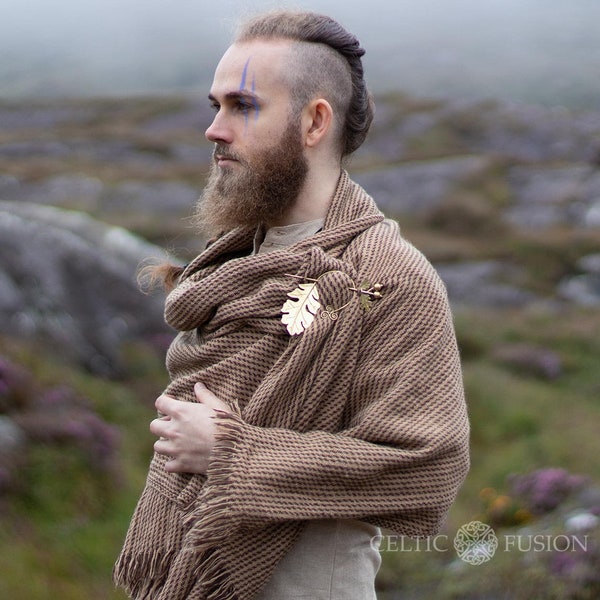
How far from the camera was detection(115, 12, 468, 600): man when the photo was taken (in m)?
2.17

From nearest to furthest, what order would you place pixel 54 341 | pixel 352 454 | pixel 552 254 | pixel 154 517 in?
pixel 352 454
pixel 154 517
pixel 54 341
pixel 552 254

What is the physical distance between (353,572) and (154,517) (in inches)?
22.3

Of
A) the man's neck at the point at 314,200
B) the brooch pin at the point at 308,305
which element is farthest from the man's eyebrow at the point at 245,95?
the brooch pin at the point at 308,305

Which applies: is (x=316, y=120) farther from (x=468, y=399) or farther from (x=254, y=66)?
(x=468, y=399)

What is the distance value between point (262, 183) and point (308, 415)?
0.66 m

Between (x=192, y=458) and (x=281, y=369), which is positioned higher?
(x=281, y=369)

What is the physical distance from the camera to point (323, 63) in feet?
8.19

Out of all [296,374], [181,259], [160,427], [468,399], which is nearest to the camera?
[296,374]

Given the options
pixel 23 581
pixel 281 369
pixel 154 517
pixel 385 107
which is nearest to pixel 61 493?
pixel 23 581

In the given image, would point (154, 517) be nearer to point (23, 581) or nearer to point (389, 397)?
point (389, 397)

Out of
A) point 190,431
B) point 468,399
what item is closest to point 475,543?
point 468,399

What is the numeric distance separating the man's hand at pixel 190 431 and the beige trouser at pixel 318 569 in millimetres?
333

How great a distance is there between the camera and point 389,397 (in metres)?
2.21

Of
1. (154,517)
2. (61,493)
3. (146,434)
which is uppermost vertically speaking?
(154,517)
